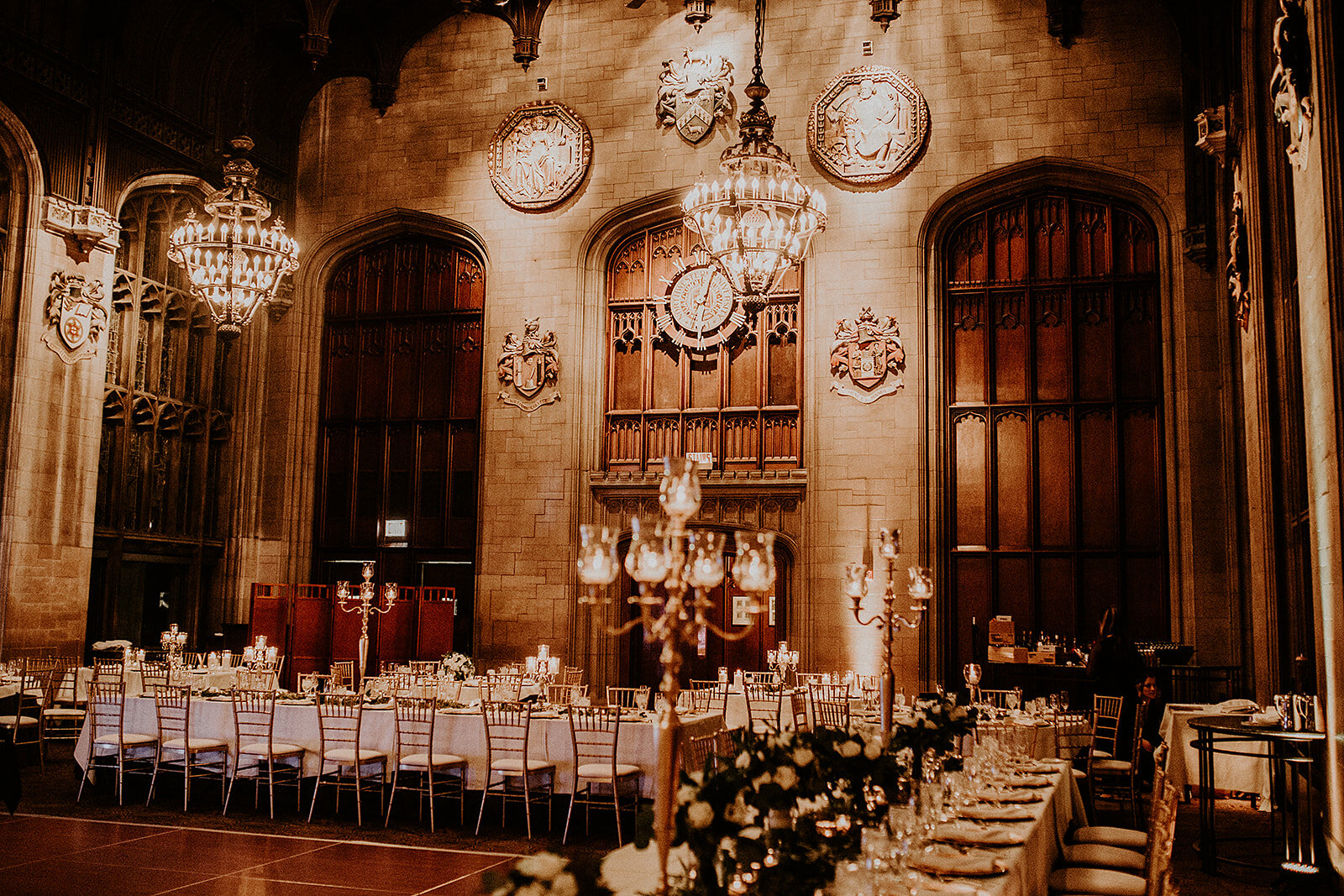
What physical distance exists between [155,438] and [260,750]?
723cm

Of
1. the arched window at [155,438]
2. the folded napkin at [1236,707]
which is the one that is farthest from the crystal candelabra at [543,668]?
the arched window at [155,438]

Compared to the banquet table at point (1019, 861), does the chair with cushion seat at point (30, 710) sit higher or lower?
lower

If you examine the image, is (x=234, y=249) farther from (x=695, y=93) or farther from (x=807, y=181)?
(x=807, y=181)

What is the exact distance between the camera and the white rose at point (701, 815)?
286 cm

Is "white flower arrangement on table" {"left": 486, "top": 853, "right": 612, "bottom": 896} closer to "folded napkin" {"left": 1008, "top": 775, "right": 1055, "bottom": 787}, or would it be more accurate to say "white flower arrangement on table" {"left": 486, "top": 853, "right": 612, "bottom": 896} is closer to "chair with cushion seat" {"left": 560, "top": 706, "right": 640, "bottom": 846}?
"folded napkin" {"left": 1008, "top": 775, "right": 1055, "bottom": 787}

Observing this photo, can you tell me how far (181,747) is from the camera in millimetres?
8992

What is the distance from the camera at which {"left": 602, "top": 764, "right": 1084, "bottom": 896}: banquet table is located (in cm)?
348

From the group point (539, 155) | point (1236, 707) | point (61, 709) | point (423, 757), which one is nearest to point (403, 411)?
point (539, 155)

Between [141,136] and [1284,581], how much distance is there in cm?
1350

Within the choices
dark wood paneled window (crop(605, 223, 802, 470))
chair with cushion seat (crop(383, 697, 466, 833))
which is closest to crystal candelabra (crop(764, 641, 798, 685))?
dark wood paneled window (crop(605, 223, 802, 470))

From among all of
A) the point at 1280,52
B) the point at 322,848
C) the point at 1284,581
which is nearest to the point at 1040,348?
the point at 1284,581

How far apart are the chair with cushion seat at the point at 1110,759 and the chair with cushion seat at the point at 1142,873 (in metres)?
3.72

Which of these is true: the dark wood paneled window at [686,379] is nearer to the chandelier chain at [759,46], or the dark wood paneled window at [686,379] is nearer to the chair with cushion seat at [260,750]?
the chandelier chain at [759,46]

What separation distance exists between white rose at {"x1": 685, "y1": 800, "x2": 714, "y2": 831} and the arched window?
1274cm
